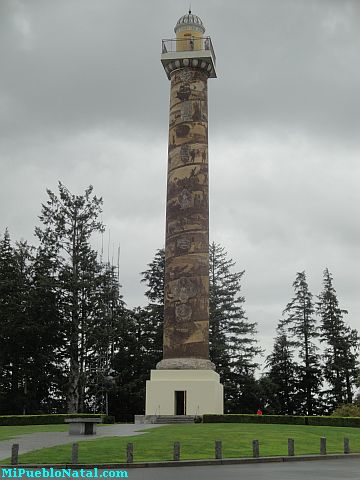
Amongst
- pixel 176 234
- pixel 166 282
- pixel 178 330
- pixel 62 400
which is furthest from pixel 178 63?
pixel 62 400

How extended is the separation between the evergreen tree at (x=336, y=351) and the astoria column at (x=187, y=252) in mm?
19700

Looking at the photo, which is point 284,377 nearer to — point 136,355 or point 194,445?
point 136,355

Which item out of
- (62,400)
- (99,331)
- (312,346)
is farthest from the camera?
(312,346)

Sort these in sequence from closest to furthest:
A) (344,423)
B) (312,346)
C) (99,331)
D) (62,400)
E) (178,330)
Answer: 1. (344,423)
2. (178,330)
3. (99,331)
4. (62,400)
5. (312,346)

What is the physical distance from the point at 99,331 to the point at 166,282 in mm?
10198

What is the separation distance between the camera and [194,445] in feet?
59.4

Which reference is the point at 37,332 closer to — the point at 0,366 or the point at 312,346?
the point at 0,366

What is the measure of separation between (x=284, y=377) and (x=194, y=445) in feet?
112

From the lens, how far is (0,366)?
4394 centimetres

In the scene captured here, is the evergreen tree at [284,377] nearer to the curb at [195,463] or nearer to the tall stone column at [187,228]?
the tall stone column at [187,228]

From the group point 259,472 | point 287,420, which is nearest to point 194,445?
point 259,472

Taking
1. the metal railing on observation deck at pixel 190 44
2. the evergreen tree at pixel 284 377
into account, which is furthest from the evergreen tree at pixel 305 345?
the metal railing on observation deck at pixel 190 44

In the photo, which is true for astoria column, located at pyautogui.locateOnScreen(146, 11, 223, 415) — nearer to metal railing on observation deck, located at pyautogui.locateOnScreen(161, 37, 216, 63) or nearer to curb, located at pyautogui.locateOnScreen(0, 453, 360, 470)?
metal railing on observation deck, located at pyautogui.locateOnScreen(161, 37, 216, 63)

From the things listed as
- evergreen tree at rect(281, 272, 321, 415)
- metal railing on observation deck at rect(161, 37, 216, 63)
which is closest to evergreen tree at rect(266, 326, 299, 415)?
evergreen tree at rect(281, 272, 321, 415)
